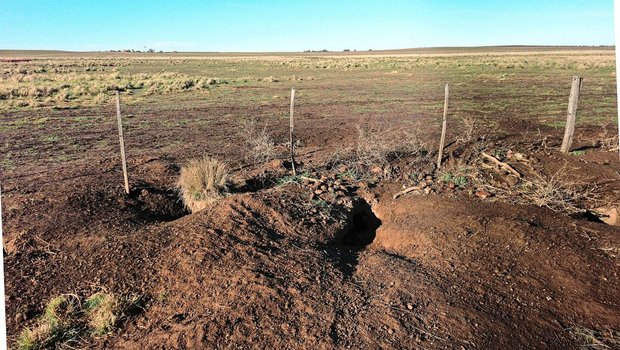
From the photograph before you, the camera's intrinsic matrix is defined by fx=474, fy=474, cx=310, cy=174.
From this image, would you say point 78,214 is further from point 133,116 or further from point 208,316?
point 133,116

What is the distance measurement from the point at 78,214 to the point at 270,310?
3.92m

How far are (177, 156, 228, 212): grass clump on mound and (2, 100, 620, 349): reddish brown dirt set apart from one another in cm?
34

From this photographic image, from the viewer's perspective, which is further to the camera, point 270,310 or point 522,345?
point 270,310

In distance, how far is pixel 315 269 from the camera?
4.89m

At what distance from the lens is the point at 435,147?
10.5 meters

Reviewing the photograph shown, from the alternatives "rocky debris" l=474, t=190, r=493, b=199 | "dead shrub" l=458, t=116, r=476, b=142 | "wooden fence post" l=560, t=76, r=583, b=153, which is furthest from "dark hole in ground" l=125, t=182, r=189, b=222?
"wooden fence post" l=560, t=76, r=583, b=153

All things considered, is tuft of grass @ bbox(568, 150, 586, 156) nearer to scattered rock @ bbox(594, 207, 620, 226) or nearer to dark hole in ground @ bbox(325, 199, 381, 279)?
scattered rock @ bbox(594, 207, 620, 226)

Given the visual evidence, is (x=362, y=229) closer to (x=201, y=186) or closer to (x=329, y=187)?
(x=329, y=187)

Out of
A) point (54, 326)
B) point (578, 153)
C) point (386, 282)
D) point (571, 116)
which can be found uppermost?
point (571, 116)

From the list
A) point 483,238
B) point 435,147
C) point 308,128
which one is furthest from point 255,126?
point 483,238

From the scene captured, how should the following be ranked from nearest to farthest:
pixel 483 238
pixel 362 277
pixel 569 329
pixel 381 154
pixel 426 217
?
pixel 569 329
pixel 362 277
pixel 483 238
pixel 426 217
pixel 381 154

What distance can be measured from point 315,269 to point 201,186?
3511 mm

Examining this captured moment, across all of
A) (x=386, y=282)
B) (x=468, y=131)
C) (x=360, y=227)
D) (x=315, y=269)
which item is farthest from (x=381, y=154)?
(x=386, y=282)

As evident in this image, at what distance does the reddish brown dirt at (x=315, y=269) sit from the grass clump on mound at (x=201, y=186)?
0.34 m
